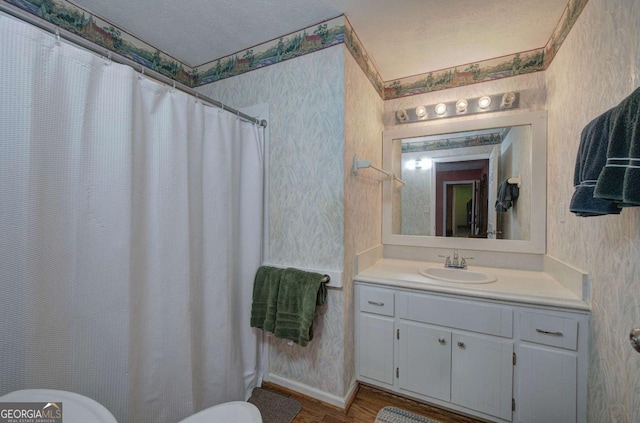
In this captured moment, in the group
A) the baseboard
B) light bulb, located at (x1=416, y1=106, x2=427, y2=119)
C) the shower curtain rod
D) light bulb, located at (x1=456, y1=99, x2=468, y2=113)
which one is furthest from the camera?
light bulb, located at (x1=416, y1=106, x2=427, y2=119)

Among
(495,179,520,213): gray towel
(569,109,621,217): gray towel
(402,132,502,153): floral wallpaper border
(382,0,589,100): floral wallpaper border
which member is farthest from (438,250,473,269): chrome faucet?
(382,0,589,100): floral wallpaper border

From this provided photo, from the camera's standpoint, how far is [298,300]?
1.54m

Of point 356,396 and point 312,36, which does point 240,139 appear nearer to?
point 312,36

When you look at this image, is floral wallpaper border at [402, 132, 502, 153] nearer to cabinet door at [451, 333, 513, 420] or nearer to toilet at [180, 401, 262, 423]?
cabinet door at [451, 333, 513, 420]

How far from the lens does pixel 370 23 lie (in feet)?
5.16

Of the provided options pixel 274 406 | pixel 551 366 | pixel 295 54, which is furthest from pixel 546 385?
pixel 295 54

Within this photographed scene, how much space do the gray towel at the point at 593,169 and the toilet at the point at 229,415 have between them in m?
1.48

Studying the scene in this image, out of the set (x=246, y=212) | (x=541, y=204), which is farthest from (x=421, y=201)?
(x=246, y=212)

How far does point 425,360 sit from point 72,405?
65.0 inches

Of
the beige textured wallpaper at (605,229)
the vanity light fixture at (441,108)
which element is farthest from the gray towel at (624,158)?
the vanity light fixture at (441,108)

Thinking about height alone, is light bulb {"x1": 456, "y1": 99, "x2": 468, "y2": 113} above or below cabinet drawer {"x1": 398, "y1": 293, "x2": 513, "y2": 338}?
above

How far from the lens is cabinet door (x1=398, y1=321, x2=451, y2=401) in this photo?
58.0 inches

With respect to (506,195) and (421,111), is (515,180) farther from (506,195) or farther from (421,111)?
(421,111)

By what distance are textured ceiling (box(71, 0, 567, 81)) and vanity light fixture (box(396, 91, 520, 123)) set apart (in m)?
0.32
